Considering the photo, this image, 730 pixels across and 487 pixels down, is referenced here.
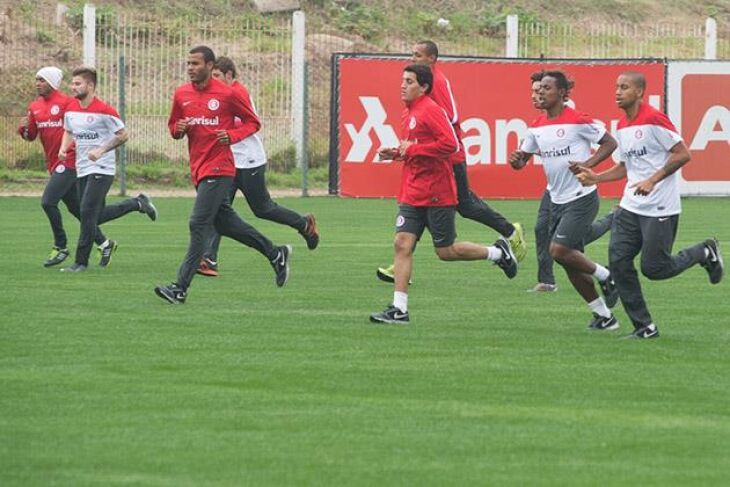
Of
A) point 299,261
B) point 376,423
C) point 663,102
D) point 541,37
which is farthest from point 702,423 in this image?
point 541,37

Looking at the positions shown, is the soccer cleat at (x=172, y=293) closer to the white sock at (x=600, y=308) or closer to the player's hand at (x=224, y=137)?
the player's hand at (x=224, y=137)

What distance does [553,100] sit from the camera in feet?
44.4

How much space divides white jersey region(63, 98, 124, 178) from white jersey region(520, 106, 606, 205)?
4.87 meters

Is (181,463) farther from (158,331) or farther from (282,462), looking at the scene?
(158,331)

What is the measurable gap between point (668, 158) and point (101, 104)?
23.1 ft

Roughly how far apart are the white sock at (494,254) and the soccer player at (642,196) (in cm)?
260

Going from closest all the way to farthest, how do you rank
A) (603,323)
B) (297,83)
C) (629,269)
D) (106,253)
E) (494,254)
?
1. (629,269)
2. (603,323)
3. (494,254)
4. (106,253)
5. (297,83)

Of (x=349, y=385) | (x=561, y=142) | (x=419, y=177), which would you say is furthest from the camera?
(x=561, y=142)

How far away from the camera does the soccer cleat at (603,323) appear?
12.7m

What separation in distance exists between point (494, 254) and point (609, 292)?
1.73m

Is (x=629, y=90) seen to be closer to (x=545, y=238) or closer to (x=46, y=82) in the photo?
(x=545, y=238)

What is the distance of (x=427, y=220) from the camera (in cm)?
1334

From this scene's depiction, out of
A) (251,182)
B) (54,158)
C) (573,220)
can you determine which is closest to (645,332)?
(573,220)

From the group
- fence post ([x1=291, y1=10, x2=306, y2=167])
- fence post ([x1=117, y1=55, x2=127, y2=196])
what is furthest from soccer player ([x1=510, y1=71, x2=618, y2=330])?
fence post ([x1=291, y1=10, x2=306, y2=167])
